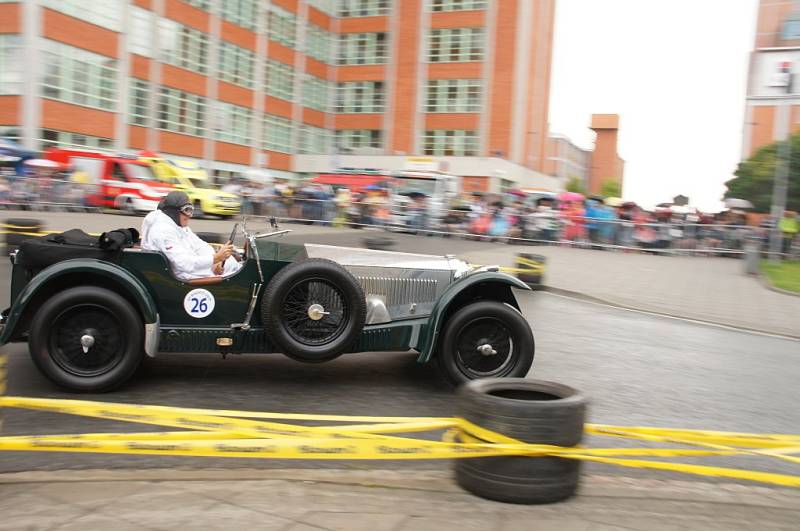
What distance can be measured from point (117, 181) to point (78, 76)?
16.2 meters

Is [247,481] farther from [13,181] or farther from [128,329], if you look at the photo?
[13,181]

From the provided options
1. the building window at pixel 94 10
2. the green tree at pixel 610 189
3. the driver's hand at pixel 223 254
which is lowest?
the driver's hand at pixel 223 254

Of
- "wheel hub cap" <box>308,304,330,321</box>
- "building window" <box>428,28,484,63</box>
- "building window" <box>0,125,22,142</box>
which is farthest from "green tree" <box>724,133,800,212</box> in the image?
"wheel hub cap" <box>308,304,330,321</box>

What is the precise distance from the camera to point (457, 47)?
52812 mm

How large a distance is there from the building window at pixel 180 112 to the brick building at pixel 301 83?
10 cm

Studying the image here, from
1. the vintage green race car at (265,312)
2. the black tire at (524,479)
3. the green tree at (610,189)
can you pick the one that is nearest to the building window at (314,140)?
the vintage green race car at (265,312)

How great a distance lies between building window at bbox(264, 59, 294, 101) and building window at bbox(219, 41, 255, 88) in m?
1.76

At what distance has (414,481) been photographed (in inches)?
158

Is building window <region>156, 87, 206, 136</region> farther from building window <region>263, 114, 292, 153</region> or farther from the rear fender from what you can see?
the rear fender

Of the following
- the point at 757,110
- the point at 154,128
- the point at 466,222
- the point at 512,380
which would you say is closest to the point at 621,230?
the point at 466,222

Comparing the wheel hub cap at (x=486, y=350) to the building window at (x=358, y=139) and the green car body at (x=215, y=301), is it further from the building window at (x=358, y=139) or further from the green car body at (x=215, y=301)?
the building window at (x=358, y=139)

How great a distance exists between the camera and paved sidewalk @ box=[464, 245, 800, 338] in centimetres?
1195

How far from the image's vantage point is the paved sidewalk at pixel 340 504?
3361mm

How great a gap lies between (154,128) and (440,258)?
125 feet
